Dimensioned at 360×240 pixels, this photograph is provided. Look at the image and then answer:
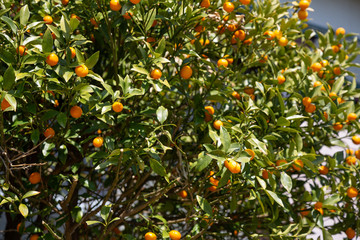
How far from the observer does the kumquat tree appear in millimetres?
1144

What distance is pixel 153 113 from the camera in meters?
1.37

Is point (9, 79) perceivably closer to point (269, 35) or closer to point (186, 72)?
point (186, 72)

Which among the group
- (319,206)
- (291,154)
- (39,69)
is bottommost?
(319,206)

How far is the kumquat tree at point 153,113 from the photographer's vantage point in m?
1.14

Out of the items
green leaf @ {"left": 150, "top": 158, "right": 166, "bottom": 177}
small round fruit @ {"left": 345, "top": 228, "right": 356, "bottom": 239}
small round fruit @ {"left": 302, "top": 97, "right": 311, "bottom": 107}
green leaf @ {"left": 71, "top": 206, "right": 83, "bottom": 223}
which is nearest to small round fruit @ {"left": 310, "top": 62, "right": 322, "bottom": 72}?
small round fruit @ {"left": 302, "top": 97, "right": 311, "bottom": 107}

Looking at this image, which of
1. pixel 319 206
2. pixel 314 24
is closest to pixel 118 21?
pixel 319 206

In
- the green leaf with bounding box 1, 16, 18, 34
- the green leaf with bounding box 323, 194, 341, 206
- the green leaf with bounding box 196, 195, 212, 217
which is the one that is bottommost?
the green leaf with bounding box 323, 194, 341, 206

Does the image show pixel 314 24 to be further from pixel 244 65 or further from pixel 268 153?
pixel 268 153

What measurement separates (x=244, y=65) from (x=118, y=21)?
56 cm

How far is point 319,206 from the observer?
4.89 ft

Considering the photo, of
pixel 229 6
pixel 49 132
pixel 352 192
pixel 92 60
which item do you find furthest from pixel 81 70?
pixel 352 192

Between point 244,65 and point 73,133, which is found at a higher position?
point 244,65

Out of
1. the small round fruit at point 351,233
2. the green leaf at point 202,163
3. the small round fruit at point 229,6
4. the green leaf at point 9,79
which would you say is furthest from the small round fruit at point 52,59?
the small round fruit at point 351,233

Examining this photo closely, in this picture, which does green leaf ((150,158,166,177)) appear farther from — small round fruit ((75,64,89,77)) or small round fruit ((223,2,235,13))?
small round fruit ((223,2,235,13))
